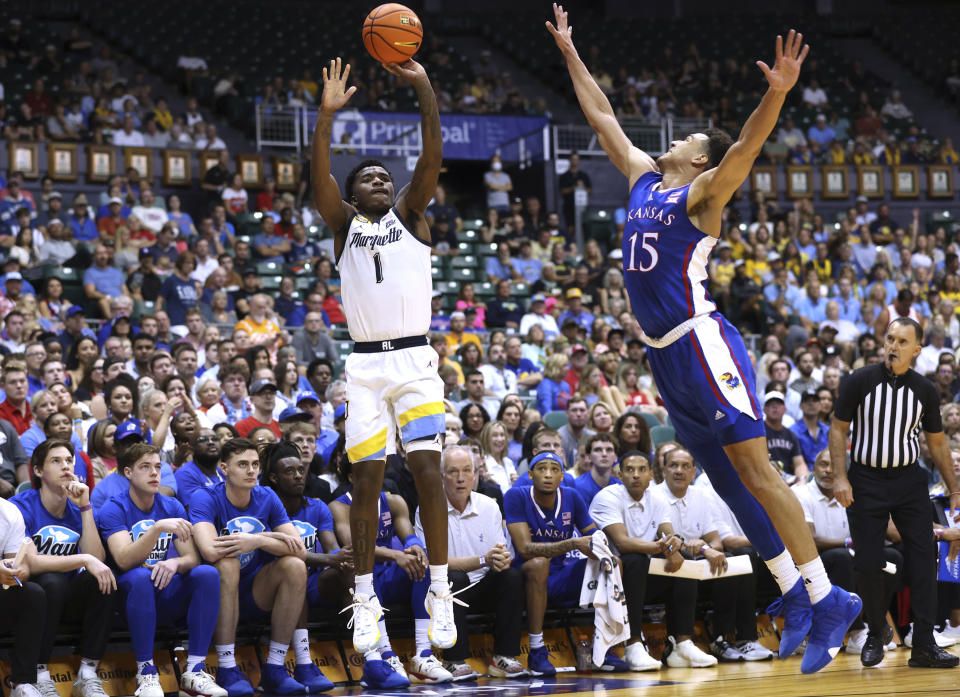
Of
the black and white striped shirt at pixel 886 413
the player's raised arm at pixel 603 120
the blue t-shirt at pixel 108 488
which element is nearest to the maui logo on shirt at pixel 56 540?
the blue t-shirt at pixel 108 488

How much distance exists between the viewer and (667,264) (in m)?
5.50

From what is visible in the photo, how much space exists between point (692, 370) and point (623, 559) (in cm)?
299

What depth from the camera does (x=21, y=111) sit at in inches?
728

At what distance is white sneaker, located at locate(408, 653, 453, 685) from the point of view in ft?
23.6

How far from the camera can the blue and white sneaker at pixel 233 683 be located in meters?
6.86

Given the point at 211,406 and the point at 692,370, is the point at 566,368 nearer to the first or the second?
the point at 211,406

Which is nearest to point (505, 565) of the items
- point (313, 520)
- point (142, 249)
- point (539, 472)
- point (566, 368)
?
point (539, 472)

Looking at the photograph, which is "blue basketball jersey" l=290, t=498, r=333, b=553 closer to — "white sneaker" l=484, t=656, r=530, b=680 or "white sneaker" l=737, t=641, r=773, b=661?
"white sneaker" l=484, t=656, r=530, b=680

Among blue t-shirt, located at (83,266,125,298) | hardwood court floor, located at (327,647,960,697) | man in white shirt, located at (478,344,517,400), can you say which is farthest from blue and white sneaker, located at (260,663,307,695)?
blue t-shirt, located at (83,266,125,298)

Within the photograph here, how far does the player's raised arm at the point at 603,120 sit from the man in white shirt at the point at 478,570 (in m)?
2.66

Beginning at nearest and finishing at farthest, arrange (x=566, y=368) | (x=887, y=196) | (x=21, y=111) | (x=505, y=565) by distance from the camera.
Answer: (x=505, y=565) < (x=566, y=368) < (x=21, y=111) < (x=887, y=196)

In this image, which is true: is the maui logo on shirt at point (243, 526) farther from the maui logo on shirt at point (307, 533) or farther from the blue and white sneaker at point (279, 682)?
the blue and white sneaker at point (279, 682)

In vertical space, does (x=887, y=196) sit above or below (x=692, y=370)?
above

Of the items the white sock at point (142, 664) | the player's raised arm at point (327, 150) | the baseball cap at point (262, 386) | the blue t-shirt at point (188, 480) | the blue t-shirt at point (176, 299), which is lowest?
the white sock at point (142, 664)
